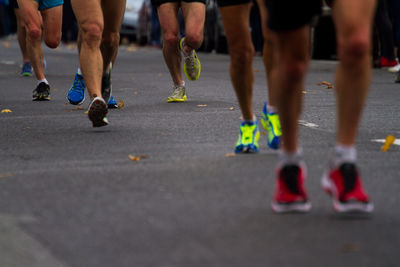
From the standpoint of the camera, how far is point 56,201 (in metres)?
4.26

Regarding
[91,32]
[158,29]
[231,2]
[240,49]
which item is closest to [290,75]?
[231,2]

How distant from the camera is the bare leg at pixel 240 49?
5199 mm

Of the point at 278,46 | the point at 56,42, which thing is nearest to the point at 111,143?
the point at 278,46

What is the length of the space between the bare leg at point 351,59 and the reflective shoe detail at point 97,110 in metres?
3.09

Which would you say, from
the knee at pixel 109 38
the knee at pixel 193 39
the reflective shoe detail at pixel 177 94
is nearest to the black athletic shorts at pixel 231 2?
the knee at pixel 109 38

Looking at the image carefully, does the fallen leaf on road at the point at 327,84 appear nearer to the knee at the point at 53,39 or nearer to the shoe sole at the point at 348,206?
the knee at the point at 53,39

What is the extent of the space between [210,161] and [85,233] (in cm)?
185

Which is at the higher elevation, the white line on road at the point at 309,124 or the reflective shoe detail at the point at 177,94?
the white line on road at the point at 309,124

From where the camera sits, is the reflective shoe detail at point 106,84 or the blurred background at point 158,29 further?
the blurred background at point 158,29

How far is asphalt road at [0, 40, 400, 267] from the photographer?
10.7ft

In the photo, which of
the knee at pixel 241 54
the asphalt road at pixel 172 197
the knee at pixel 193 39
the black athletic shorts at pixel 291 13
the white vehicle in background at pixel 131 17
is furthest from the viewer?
the white vehicle in background at pixel 131 17

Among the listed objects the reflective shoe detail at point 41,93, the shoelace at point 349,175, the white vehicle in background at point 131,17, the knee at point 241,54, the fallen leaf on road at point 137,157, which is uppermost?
the knee at point 241,54

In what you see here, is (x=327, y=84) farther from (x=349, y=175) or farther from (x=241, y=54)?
(x=349, y=175)

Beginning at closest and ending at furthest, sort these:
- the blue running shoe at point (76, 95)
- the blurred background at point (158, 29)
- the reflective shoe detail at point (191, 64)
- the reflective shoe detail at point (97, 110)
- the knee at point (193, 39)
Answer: the reflective shoe detail at point (97, 110)
the blue running shoe at point (76, 95)
the knee at point (193, 39)
the reflective shoe detail at point (191, 64)
the blurred background at point (158, 29)
